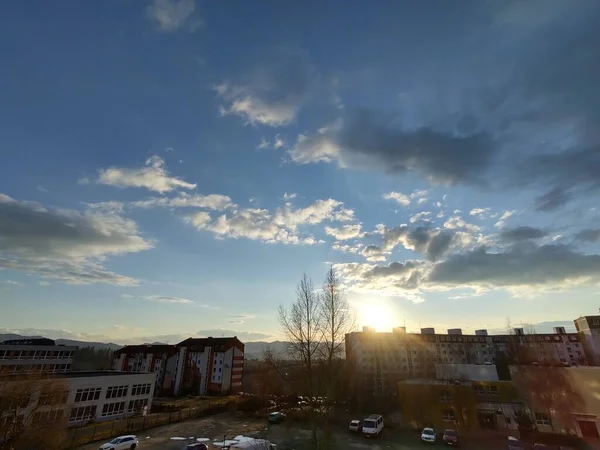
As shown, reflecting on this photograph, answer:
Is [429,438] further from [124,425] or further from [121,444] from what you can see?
[124,425]

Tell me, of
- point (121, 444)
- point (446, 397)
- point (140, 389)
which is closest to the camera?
point (121, 444)

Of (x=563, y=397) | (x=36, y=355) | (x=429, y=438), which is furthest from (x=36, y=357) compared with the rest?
(x=563, y=397)

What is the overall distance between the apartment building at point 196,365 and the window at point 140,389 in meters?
24.8

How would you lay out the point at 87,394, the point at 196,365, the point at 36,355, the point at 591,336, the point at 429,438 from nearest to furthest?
the point at 429,438, the point at 87,394, the point at 36,355, the point at 196,365, the point at 591,336

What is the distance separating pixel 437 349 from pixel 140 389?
8343 centimetres

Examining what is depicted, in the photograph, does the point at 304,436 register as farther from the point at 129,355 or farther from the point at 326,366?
the point at 129,355

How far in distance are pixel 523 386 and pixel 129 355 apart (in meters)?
87.3

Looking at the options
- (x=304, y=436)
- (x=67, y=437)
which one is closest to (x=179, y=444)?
(x=67, y=437)

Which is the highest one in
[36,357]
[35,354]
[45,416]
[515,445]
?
[35,354]

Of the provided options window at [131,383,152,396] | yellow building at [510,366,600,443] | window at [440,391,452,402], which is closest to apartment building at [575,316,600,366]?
yellow building at [510,366,600,443]

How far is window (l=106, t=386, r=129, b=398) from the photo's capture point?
45447mm

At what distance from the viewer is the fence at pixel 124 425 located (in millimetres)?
34031

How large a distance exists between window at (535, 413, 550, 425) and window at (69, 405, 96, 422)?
2230 inches

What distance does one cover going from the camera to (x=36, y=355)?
59.9m
